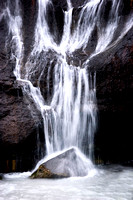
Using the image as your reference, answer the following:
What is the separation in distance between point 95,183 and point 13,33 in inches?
322

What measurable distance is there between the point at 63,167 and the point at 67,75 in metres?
3.50

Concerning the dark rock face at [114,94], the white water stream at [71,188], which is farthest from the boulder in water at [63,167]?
the dark rock face at [114,94]

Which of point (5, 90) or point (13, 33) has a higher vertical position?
point (13, 33)

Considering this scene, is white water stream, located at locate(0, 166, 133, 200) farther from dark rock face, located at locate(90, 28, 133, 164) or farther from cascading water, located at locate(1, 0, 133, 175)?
dark rock face, located at locate(90, 28, 133, 164)

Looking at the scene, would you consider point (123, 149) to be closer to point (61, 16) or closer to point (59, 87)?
point (59, 87)

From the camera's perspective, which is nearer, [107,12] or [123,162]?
[123,162]

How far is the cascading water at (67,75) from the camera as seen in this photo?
24.2 ft

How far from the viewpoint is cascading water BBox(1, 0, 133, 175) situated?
7375mm

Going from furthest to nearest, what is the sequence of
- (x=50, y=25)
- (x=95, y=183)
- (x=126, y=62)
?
(x=50, y=25)
(x=126, y=62)
(x=95, y=183)

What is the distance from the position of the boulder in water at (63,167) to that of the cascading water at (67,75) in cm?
82

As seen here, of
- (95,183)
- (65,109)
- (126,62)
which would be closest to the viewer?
(95,183)

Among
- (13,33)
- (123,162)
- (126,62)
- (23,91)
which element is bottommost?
(123,162)

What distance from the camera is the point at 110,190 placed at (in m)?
4.92

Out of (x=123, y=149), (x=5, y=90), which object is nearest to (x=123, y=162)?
(x=123, y=149)
